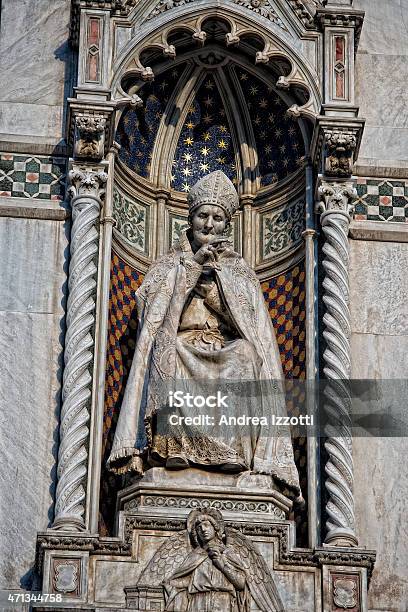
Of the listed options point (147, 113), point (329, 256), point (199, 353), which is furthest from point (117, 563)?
point (147, 113)

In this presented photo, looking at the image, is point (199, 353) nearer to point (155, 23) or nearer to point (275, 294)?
point (275, 294)

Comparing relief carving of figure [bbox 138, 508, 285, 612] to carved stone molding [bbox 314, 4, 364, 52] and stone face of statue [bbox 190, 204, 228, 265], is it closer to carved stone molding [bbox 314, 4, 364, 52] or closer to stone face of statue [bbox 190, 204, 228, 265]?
stone face of statue [bbox 190, 204, 228, 265]

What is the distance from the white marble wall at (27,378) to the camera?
18062 millimetres

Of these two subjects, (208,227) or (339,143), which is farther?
(339,143)

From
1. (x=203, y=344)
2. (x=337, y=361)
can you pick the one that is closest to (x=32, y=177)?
(x=203, y=344)

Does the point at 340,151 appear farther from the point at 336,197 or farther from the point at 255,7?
the point at 255,7

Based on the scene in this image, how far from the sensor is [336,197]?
64.2ft

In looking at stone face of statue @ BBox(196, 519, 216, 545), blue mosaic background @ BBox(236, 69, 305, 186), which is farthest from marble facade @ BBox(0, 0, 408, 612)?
stone face of statue @ BBox(196, 519, 216, 545)

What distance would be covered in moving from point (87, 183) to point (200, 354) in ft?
6.62

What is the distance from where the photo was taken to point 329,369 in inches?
741

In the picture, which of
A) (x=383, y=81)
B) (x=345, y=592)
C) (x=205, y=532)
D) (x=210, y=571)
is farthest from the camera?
(x=383, y=81)

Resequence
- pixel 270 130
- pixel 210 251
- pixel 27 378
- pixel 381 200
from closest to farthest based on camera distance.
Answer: pixel 27 378
pixel 210 251
pixel 381 200
pixel 270 130

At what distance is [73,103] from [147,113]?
52.6 inches

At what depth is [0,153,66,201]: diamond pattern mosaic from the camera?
776 inches
